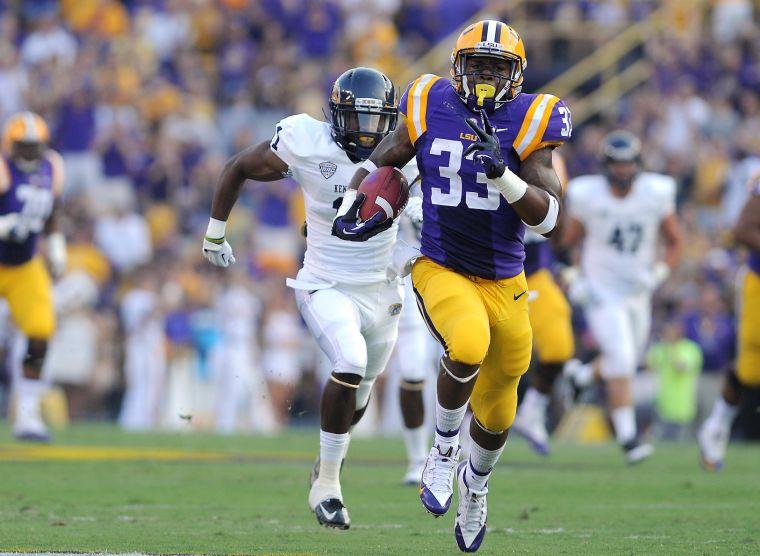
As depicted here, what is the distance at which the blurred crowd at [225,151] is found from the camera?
15383 millimetres


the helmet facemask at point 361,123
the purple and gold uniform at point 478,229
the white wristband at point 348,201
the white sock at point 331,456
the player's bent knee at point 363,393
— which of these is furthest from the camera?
the player's bent knee at point 363,393

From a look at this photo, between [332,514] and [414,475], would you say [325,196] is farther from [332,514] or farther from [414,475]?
[414,475]

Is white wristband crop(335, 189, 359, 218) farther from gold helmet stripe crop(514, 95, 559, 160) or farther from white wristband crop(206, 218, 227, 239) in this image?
white wristband crop(206, 218, 227, 239)

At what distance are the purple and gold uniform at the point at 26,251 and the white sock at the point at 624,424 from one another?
397 cm

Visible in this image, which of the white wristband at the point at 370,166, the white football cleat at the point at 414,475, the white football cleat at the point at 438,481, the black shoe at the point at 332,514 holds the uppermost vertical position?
the white wristband at the point at 370,166

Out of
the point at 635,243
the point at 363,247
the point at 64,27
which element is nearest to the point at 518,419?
the point at 635,243

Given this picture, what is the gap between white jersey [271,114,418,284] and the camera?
6820mm

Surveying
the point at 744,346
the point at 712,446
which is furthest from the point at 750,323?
the point at 712,446

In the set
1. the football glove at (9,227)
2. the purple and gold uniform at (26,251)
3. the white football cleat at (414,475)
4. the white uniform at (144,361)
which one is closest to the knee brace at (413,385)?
the white football cleat at (414,475)

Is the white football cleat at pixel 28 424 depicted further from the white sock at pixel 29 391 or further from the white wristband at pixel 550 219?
the white wristband at pixel 550 219

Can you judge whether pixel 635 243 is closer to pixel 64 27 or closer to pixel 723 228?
pixel 723 228

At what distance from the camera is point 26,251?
10523mm

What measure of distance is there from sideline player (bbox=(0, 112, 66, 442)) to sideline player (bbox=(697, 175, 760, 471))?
Answer: 4.58m

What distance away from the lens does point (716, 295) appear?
1438cm
